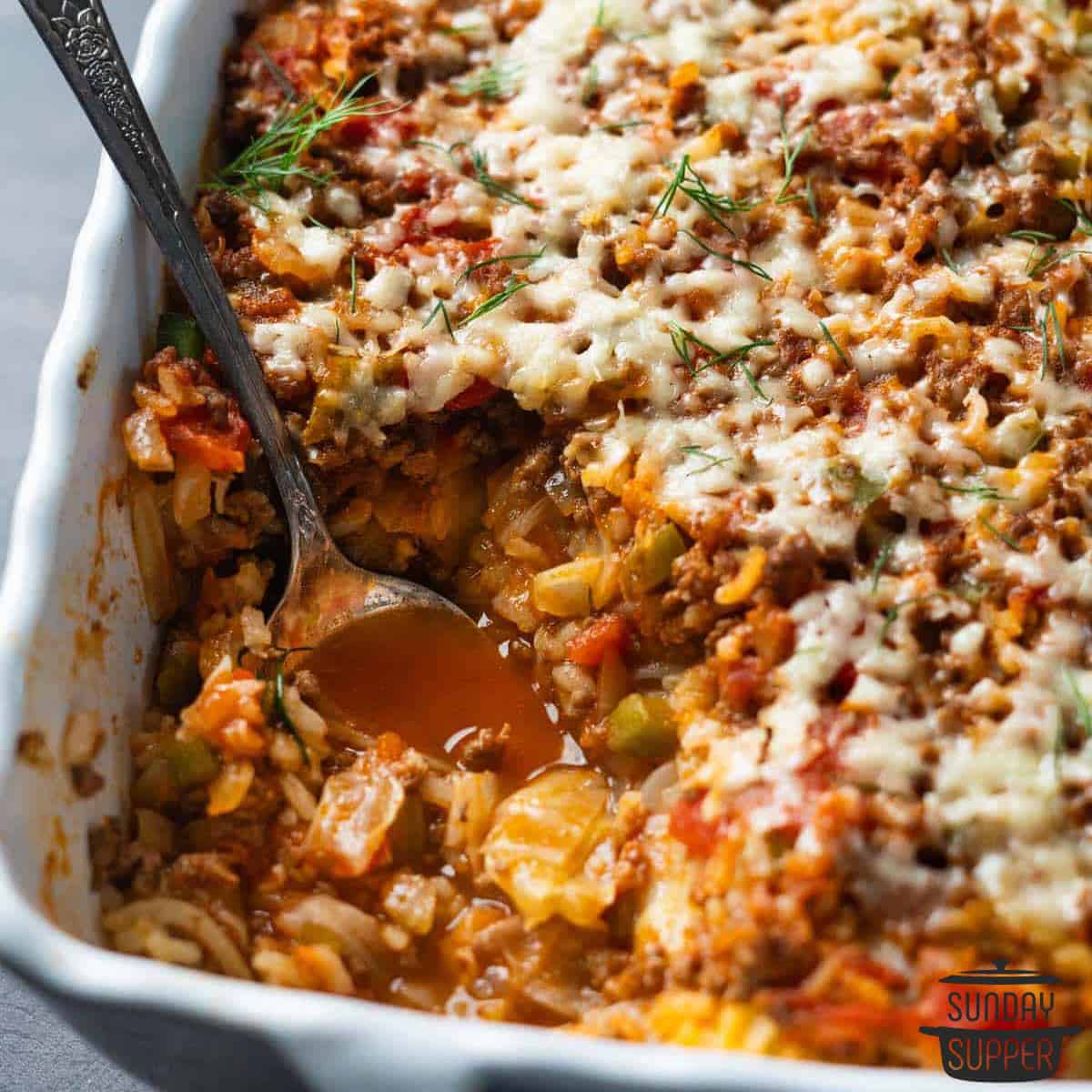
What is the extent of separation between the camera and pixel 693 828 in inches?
117

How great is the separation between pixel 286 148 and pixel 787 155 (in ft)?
4.50

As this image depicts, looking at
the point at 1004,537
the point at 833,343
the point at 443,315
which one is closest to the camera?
the point at 1004,537

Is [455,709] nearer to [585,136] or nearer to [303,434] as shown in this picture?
[303,434]

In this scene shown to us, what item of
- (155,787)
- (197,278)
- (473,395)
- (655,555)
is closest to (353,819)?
(155,787)

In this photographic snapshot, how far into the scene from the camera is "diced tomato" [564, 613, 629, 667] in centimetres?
350

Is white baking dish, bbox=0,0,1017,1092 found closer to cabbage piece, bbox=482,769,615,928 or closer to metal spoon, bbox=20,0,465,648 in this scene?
metal spoon, bbox=20,0,465,648

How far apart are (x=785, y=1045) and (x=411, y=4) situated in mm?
3148

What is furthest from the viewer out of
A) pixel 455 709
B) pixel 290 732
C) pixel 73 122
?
pixel 73 122

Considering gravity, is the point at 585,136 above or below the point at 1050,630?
above

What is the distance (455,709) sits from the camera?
3635 mm

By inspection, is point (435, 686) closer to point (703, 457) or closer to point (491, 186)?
point (703, 457)

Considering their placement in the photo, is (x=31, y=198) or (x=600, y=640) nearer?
(x=600, y=640)

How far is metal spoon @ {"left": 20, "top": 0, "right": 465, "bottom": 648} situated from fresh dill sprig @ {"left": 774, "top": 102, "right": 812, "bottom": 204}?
4.70ft

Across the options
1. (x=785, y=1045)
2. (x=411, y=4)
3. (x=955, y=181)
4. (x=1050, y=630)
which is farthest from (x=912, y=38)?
(x=785, y=1045)
